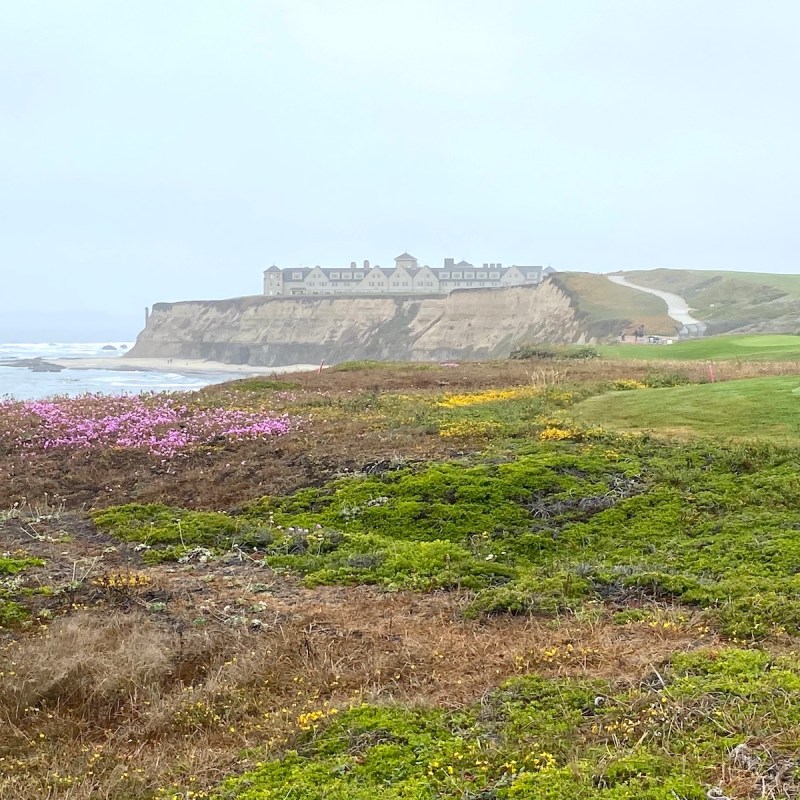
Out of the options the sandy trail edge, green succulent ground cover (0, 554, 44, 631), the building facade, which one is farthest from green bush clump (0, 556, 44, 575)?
the building facade

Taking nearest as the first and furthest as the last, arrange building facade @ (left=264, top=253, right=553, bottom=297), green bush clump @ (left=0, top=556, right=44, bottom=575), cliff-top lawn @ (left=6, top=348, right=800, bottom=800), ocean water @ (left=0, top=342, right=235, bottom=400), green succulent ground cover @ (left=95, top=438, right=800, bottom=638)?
cliff-top lawn @ (left=6, top=348, right=800, bottom=800)
green succulent ground cover @ (left=95, top=438, right=800, bottom=638)
green bush clump @ (left=0, top=556, right=44, bottom=575)
ocean water @ (left=0, top=342, right=235, bottom=400)
building facade @ (left=264, top=253, right=553, bottom=297)

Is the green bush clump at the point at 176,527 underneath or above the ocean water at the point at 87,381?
underneath

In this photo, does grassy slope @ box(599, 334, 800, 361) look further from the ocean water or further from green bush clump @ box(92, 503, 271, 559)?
the ocean water

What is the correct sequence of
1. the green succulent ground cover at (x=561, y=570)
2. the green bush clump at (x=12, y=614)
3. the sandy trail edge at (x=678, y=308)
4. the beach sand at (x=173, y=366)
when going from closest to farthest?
the green succulent ground cover at (x=561, y=570) → the green bush clump at (x=12, y=614) → the sandy trail edge at (x=678, y=308) → the beach sand at (x=173, y=366)

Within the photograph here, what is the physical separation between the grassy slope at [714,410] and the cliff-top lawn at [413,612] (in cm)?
12

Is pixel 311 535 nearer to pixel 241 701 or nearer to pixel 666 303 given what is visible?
pixel 241 701

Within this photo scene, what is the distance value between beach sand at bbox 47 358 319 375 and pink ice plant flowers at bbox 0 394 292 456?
7929 centimetres

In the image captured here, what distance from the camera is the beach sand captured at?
103 metres

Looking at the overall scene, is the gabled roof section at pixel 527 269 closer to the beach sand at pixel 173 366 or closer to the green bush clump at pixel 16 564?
the beach sand at pixel 173 366

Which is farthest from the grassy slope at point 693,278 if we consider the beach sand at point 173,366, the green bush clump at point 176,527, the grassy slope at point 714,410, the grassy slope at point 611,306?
the green bush clump at point 176,527

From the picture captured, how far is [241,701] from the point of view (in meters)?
5.11

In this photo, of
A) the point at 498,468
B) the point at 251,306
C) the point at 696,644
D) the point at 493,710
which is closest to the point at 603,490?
the point at 498,468

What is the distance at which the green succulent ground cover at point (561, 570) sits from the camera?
3951 mm

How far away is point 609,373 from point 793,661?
20.2 m
